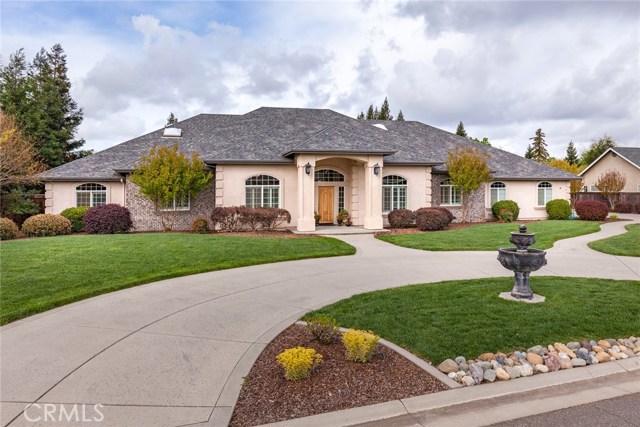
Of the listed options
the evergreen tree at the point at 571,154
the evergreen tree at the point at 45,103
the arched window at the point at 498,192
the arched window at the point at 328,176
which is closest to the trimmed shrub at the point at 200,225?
the arched window at the point at 328,176

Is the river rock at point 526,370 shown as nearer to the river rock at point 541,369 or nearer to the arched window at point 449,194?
the river rock at point 541,369

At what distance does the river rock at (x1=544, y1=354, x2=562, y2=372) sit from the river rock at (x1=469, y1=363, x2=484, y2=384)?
2.95ft

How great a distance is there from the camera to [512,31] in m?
14.7

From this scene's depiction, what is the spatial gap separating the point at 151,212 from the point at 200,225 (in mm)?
3312

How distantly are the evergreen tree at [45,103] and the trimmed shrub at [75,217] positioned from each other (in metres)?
13.6

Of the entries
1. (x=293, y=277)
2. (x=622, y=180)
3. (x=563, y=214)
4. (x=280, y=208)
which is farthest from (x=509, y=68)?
(x=622, y=180)

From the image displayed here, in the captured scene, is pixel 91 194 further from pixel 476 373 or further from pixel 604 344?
pixel 604 344

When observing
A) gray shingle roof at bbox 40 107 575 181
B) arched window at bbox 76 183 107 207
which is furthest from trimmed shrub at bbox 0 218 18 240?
arched window at bbox 76 183 107 207

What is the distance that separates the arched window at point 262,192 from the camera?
62.9 ft

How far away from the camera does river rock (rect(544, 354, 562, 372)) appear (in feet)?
14.2

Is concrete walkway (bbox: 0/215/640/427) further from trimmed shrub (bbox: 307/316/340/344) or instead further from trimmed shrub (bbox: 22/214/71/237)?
trimmed shrub (bbox: 22/214/71/237)

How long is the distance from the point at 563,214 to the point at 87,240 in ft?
82.3

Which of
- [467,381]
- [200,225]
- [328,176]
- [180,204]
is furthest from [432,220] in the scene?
[467,381]

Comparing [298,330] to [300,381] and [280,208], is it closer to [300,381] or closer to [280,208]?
[300,381]
